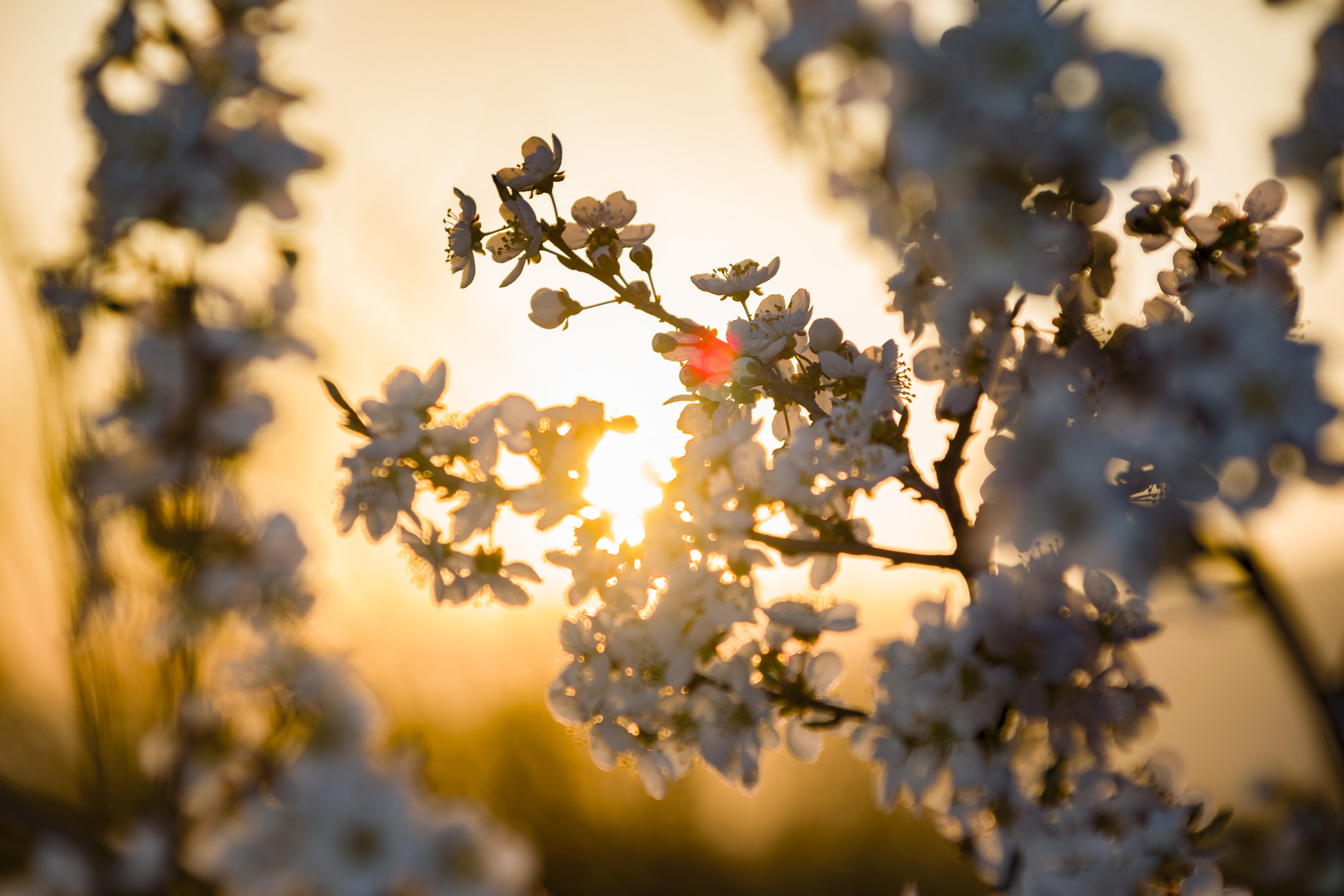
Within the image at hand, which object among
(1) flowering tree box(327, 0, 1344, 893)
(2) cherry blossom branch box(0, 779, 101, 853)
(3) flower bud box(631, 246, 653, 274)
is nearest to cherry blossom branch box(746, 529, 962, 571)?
(1) flowering tree box(327, 0, 1344, 893)

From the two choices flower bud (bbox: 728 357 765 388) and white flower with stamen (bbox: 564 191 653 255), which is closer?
flower bud (bbox: 728 357 765 388)

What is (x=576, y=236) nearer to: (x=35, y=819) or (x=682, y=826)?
(x=35, y=819)

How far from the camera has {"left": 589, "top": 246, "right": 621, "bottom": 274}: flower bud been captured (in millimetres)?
1195

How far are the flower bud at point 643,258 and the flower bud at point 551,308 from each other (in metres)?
0.12

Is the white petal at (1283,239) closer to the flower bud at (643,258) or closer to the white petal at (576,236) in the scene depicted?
the flower bud at (643,258)

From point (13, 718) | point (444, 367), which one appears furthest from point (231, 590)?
point (13, 718)

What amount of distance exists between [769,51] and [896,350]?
0.45 meters

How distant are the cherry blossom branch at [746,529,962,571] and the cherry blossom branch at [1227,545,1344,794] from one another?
39cm

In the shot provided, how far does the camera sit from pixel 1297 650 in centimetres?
71

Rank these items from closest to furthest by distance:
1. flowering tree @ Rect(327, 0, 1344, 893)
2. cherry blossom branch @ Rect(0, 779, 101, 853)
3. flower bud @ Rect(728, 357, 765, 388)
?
1. flowering tree @ Rect(327, 0, 1344, 893)
2. cherry blossom branch @ Rect(0, 779, 101, 853)
3. flower bud @ Rect(728, 357, 765, 388)

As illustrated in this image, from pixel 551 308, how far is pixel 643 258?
172mm

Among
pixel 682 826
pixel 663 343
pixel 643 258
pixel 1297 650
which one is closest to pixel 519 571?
pixel 663 343

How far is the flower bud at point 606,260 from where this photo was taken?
3.92 ft

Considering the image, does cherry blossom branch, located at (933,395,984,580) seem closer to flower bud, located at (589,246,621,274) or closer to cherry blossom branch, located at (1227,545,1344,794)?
cherry blossom branch, located at (1227,545,1344,794)
